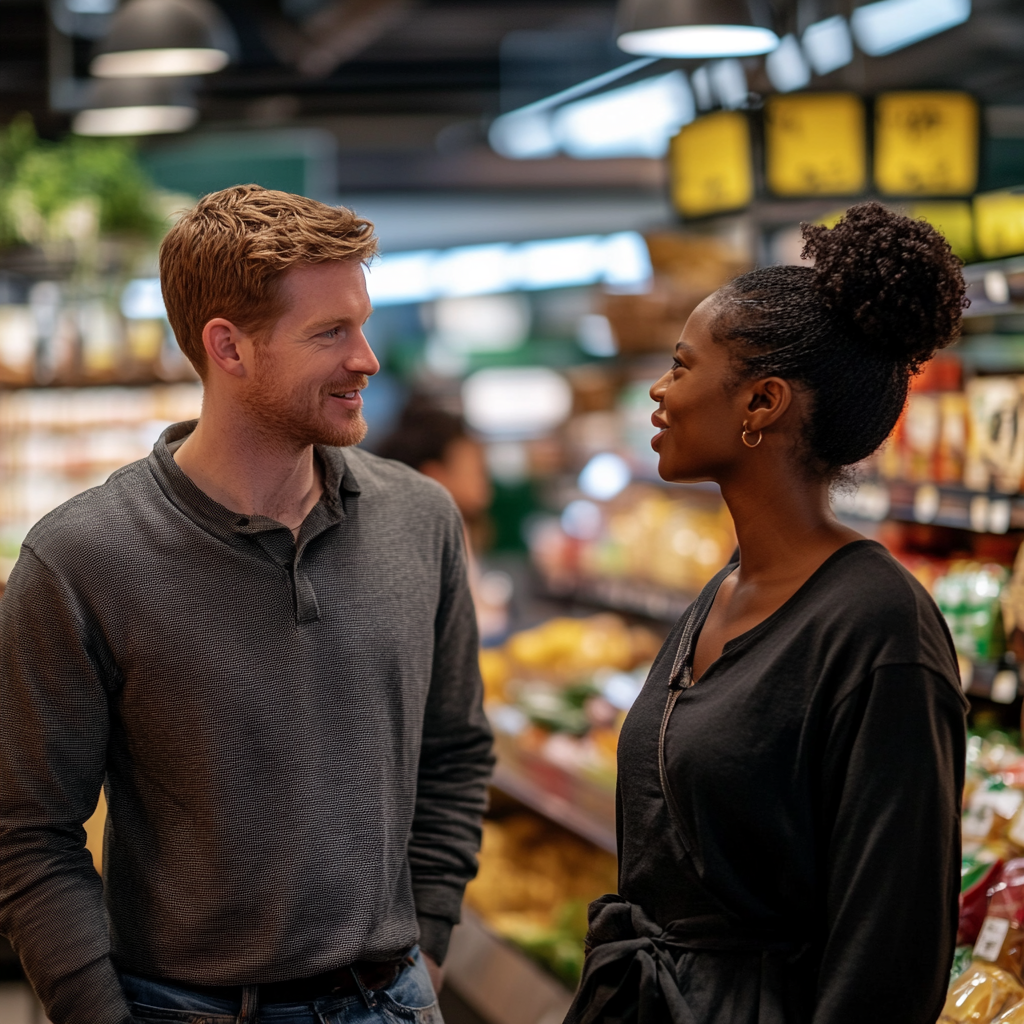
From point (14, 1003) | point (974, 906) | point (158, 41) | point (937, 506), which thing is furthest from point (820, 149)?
point (14, 1003)

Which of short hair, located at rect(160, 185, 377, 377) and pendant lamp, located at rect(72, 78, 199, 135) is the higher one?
pendant lamp, located at rect(72, 78, 199, 135)

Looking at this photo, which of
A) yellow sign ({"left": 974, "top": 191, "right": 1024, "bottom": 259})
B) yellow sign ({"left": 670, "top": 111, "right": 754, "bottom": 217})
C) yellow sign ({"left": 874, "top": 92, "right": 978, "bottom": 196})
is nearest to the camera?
yellow sign ({"left": 974, "top": 191, "right": 1024, "bottom": 259})

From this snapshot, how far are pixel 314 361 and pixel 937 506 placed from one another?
6.20 ft

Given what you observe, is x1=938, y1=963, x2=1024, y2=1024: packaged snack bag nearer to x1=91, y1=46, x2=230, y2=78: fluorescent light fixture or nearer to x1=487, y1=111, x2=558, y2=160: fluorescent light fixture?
x1=91, y1=46, x2=230, y2=78: fluorescent light fixture

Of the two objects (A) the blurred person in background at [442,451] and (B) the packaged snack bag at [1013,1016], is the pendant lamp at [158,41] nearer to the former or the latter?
(A) the blurred person in background at [442,451]

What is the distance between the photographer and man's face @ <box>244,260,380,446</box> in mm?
1854

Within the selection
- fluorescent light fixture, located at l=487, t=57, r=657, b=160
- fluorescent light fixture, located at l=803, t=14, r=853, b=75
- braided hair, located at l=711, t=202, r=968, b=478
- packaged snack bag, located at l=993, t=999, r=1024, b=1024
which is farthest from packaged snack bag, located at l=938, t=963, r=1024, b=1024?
fluorescent light fixture, located at l=487, t=57, r=657, b=160

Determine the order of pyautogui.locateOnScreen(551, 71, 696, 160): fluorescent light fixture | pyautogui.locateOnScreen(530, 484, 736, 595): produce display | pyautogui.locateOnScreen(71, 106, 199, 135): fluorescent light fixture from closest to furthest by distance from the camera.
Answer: pyautogui.locateOnScreen(530, 484, 736, 595): produce display
pyautogui.locateOnScreen(71, 106, 199, 135): fluorescent light fixture
pyautogui.locateOnScreen(551, 71, 696, 160): fluorescent light fixture

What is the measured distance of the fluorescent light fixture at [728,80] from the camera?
6398 millimetres

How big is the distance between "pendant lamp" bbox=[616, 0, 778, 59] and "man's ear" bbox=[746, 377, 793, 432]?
285 cm

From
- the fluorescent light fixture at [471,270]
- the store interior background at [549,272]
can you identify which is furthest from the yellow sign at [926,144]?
the fluorescent light fixture at [471,270]

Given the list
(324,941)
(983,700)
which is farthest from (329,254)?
(983,700)

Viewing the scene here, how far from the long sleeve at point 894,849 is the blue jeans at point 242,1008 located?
2.39 feet

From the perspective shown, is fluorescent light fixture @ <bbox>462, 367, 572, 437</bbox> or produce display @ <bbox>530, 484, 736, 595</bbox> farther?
fluorescent light fixture @ <bbox>462, 367, 572, 437</bbox>
